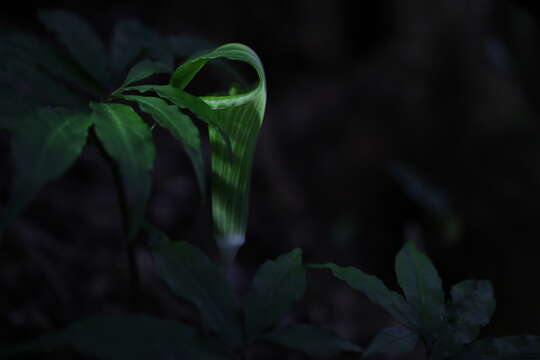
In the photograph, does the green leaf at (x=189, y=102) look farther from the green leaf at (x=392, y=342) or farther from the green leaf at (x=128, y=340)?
the green leaf at (x=392, y=342)

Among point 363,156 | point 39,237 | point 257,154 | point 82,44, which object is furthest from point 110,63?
point 363,156

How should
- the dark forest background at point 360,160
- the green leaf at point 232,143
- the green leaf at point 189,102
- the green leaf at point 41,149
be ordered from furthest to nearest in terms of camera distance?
the dark forest background at point 360,160 → the green leaf at point 232,143 → the green leaf at point 189,102 → the green leaf at point 41,149

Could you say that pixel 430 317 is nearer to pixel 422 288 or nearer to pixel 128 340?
pixel 422 288

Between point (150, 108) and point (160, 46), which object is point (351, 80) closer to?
point (160, 46)

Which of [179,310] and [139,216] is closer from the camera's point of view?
[139,216]

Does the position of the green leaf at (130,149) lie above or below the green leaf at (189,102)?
below

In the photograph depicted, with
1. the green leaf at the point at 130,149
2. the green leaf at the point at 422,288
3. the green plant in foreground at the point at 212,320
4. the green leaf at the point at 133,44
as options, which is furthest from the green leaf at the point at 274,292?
the green leaf at the point at 133,44

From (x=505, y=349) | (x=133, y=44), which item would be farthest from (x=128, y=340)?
(x=133, y=44)
